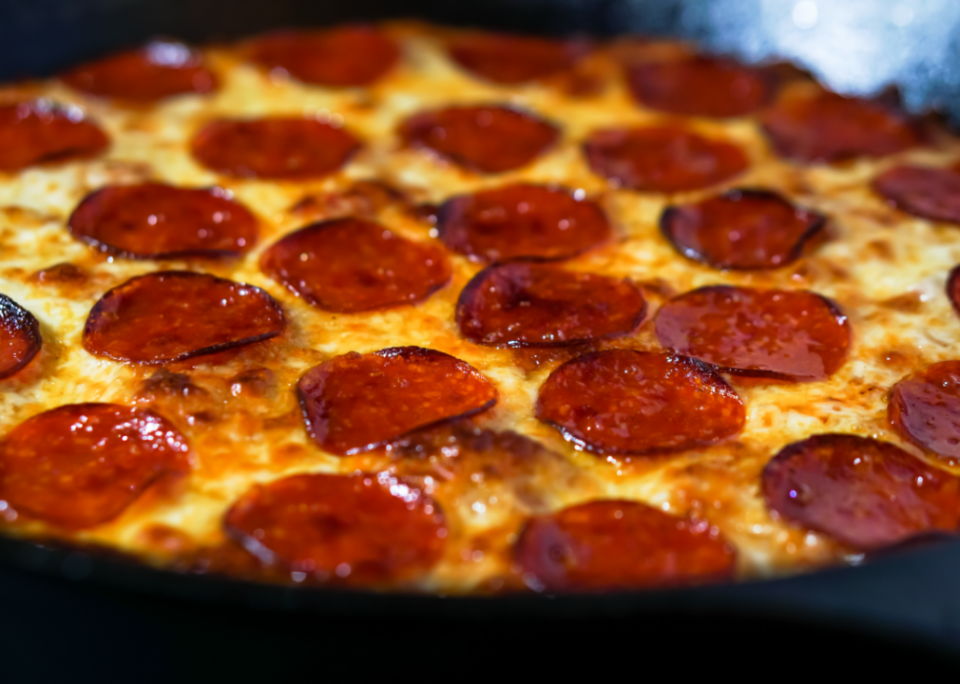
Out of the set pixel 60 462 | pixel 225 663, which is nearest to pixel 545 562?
pixel 225 663

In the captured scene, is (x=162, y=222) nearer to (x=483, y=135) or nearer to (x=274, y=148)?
(x=274, y=148)

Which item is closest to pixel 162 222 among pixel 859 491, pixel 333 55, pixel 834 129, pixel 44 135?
pixel 44 135

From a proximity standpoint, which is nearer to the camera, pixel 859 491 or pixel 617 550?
pixel 617 550

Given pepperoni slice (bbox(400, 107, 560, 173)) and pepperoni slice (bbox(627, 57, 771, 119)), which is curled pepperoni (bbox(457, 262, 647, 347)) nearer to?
pepperoni slice (bbox(400, 107, 560, 173))

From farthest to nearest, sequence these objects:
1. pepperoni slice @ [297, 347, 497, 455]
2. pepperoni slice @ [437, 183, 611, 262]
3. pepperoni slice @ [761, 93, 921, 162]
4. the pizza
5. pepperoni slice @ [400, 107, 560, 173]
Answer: pepperoni slice @ [761, 93, 921, 162] < pepperoni slice @ [400, 107, 560, 173] < pepperoni slice @ [437, 183, 611, 262] < pepperoni slice @ [297, 347, 497, 455] < the pizza

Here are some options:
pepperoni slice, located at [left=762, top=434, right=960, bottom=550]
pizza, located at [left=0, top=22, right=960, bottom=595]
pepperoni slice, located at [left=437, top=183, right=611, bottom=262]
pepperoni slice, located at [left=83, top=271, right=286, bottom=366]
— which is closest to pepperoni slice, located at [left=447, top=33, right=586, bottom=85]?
pizza, located at [left=0, top=22, right=960, bottom=595]

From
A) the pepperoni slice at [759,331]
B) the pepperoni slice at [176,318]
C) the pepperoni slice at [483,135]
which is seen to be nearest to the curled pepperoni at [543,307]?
the pepperoni slice at [759,331]
